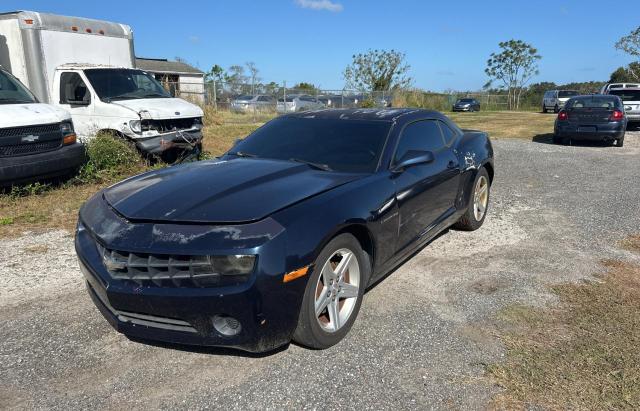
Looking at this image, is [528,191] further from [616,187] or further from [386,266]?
[386,266]

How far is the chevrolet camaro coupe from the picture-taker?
2.55 metres

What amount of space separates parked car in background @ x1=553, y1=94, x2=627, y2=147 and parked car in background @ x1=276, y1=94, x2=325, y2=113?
13076mm

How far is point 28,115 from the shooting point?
21.6ft

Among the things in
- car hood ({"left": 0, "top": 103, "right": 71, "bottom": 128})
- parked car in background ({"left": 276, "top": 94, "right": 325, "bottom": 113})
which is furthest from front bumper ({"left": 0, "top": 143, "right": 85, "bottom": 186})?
parked car in background ({"left": 276, "top": 94, "right": 325, "bottom": 113})

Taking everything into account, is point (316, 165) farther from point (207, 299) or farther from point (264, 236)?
point (207, 299)

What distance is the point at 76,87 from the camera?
8.90 metres

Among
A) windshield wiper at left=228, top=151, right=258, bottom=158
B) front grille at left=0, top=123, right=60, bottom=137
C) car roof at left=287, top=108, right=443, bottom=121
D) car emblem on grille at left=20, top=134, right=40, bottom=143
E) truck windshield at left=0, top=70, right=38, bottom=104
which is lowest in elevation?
car emblem on grille at left=20, top=134, right=40, bottom=143

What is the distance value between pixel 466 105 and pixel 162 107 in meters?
33.8

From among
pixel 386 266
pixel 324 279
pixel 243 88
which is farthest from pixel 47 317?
pixel 243 88

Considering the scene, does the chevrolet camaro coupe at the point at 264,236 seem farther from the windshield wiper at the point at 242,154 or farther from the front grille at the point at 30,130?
the front grille at the point at 30,130

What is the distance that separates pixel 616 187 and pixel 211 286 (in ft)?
26.0

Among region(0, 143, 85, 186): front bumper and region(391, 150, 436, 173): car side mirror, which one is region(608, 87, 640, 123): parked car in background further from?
region(0, 143, 85, 186): front bumper

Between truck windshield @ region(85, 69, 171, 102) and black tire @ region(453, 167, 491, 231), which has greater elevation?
truck windshield @ region(85, 69, 171, 102)

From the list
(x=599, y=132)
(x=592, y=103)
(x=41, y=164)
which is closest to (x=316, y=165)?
(x=41, y=164)
